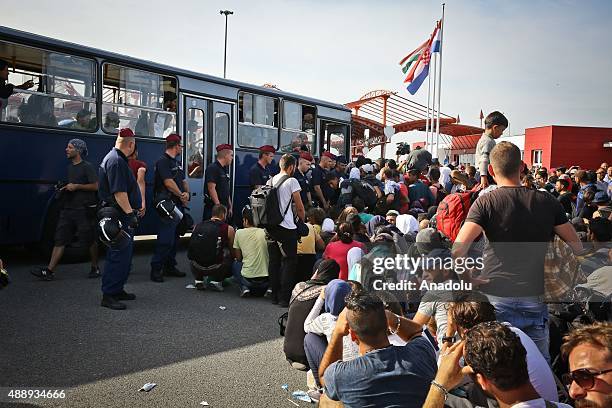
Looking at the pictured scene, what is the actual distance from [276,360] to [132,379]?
129 centimetres

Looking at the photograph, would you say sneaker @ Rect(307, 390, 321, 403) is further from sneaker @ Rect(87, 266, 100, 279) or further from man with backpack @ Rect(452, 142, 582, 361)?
sneaker @ Rect(87, 266, 100, 279)

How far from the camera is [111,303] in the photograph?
6395 mm

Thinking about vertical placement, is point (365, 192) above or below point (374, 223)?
above

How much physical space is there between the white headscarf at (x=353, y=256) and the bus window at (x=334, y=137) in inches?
294

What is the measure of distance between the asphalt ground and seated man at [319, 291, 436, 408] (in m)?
1.43

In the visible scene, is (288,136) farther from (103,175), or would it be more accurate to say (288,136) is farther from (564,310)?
(564,310)

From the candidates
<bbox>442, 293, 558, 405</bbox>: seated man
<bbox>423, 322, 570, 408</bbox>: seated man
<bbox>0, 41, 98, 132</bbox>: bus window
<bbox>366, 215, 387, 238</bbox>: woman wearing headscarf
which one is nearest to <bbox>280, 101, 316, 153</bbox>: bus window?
<bbox>0, 41, 98, 132</bbox>: bus window

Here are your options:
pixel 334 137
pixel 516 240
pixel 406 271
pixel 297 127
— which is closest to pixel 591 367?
pixel 516 240

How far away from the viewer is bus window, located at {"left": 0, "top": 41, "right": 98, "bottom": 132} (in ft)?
25.6

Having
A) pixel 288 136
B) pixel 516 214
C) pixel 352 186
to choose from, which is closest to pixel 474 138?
pixel 288 136

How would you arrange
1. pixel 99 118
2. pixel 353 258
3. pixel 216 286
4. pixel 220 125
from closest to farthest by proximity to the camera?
pixel 353 258
pixel 216 286
pixel 99 118
pixel 220 125

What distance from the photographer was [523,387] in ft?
7.61

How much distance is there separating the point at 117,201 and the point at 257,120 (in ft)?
18.5

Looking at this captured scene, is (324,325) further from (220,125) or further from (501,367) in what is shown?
(220,125)
